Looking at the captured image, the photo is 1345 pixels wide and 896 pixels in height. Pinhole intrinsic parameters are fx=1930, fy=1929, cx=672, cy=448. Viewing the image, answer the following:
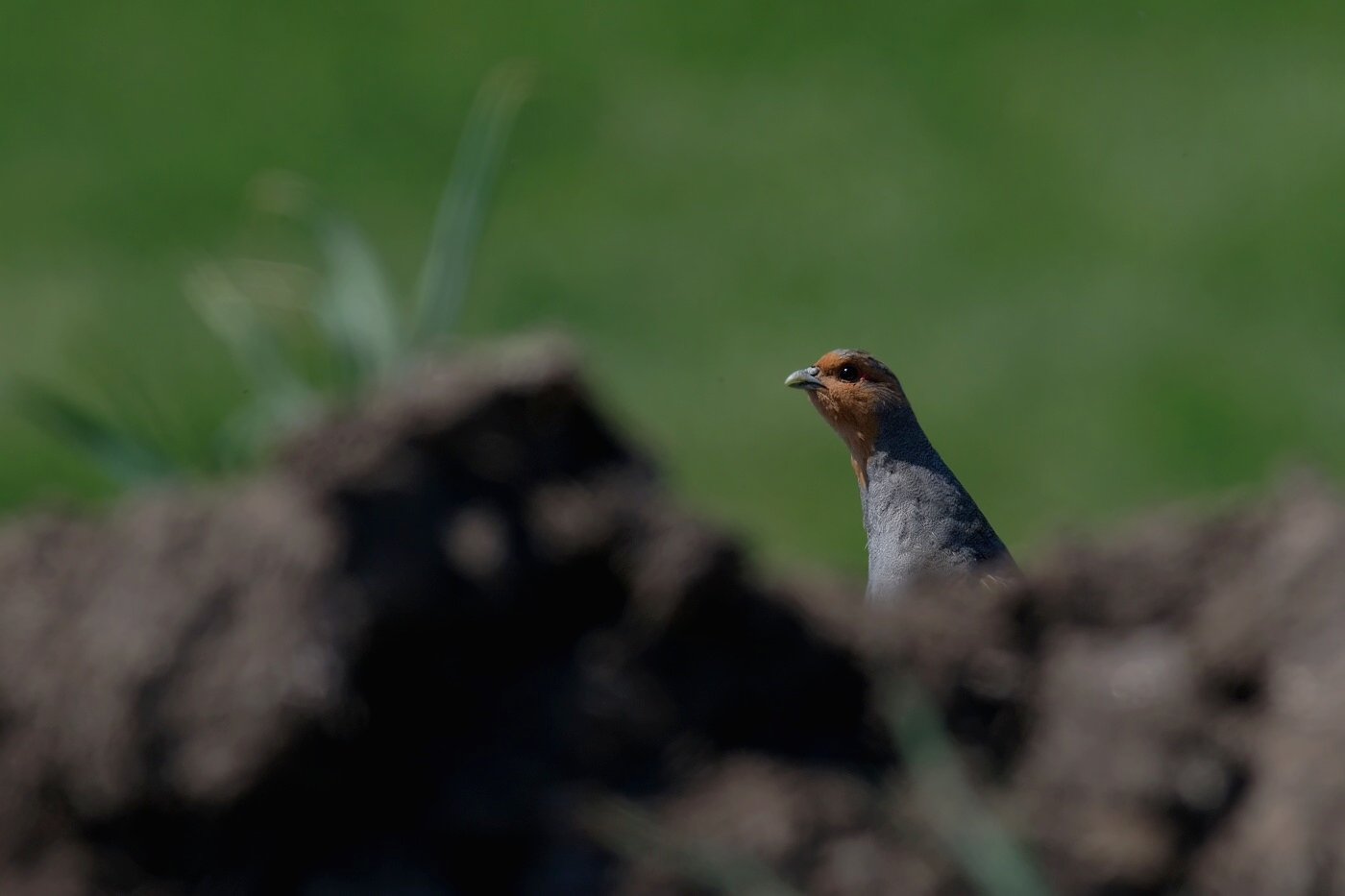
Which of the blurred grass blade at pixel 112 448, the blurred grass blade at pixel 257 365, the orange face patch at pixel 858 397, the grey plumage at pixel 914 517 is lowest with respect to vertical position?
the blurred grass blade at pixel 112 448

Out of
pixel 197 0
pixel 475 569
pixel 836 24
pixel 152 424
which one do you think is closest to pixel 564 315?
pixel 836 24

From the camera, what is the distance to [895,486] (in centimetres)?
511

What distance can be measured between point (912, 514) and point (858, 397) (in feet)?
1.43

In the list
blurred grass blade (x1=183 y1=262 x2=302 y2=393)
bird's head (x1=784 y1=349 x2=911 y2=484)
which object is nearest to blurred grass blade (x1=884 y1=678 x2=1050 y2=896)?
blurred grass blade (x1=183 y1=262 x2=302 y2=393)

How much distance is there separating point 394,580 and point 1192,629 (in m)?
0.95

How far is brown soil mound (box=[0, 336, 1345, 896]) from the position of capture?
2.18 metres

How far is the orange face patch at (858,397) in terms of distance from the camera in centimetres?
522

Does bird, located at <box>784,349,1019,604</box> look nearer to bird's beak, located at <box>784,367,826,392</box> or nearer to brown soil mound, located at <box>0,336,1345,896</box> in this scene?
bird's beak, located at <box>784,367,826,392</box>

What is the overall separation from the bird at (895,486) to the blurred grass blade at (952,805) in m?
2.27

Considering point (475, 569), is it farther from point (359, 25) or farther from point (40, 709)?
point (359, 25)

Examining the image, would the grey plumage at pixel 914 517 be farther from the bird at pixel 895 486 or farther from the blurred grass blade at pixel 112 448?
the blurred grass blade at pixel 112 448

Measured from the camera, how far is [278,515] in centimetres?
222

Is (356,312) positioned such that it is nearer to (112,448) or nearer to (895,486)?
(112,448)

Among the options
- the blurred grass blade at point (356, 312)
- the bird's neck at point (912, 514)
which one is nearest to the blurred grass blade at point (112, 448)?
the blurred grass blade at point (356, 312)
